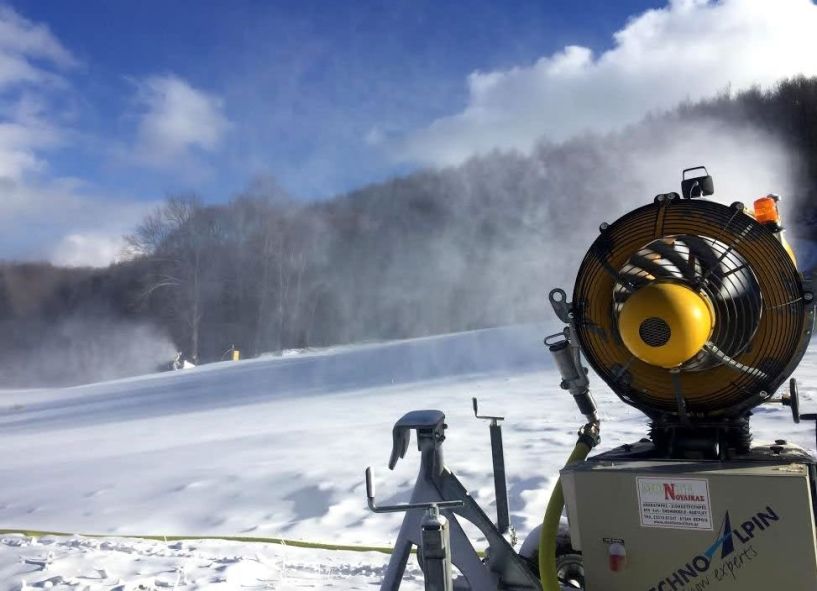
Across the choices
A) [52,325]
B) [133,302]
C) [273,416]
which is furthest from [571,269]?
[52,325]

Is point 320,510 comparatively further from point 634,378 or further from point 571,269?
point 571,269

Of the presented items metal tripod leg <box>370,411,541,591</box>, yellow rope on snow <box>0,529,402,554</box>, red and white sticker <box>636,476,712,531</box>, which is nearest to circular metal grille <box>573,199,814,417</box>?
red and white sticker <box>636,476,712,531</box>

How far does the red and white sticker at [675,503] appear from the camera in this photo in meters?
1.61

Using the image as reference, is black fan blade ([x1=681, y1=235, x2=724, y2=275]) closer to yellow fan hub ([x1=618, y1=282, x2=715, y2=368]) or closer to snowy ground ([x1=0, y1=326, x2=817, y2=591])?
yellow fan hub ([x1=618, y1=282, x2=715, y2=368])

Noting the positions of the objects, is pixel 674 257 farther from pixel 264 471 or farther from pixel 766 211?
pixel 264 471

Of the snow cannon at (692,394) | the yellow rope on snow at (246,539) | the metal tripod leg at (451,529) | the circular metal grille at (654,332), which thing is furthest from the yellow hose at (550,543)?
the yellow rope on snow at (246,539)

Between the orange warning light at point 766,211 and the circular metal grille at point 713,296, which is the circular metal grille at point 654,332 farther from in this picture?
the orange warning light at point 766,211

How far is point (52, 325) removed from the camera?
3253 centimetres

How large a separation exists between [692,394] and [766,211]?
560mm

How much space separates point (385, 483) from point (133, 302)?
28.8 metres

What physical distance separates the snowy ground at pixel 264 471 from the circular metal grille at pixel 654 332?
83.3 inches

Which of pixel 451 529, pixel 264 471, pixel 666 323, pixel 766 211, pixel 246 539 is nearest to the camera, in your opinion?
pixel 666 323

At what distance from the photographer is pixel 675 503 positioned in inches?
64.2

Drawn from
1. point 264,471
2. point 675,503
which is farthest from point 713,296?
point 264,471
